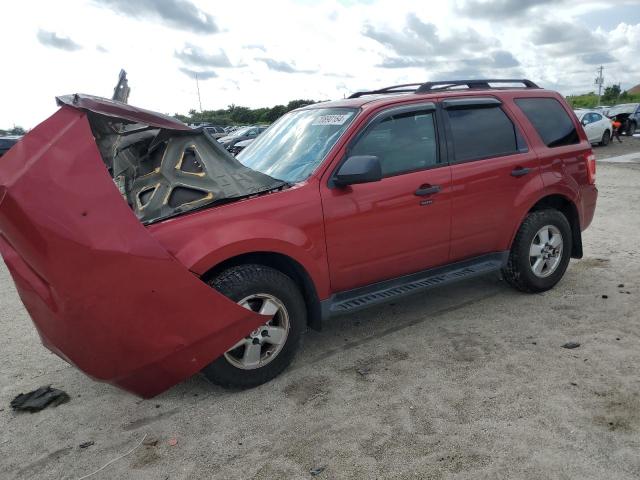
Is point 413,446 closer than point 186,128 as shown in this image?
Yes

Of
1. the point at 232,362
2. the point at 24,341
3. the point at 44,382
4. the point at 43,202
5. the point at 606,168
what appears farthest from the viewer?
the point at 606,168

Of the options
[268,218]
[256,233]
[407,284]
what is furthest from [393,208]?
[256,233]

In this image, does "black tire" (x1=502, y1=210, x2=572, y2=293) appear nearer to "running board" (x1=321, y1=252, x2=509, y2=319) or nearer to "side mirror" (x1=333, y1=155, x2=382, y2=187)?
"running board" (x1=321, y1=252, x2=509, y2=319)

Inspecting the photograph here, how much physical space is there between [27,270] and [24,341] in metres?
1.96

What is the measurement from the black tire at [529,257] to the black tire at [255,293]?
215 centimetres

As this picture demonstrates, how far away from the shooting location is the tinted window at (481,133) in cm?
422

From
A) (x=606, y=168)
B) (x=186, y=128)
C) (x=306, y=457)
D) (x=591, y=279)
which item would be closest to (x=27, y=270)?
(x=186, y=128)

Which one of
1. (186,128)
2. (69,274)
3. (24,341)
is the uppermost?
(186,128)

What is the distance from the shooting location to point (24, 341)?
440 centimetres

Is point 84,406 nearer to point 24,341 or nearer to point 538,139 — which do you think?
point 24,341

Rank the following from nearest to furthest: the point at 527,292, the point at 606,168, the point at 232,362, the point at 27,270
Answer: the point at 27,270 < the point at 232,362 < the point at 527,292 < the point at 606,168

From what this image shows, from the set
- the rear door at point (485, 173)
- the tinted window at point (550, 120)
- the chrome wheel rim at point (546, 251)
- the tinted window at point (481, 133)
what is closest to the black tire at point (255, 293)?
the rear door at point (485, 173)

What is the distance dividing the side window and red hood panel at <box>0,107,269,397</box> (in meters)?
1.59

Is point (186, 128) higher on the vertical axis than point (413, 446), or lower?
higher
